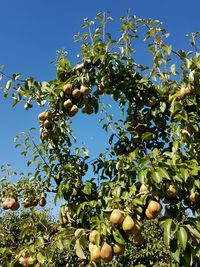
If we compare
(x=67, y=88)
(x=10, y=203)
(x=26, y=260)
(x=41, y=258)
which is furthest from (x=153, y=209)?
(x=10, y=203)

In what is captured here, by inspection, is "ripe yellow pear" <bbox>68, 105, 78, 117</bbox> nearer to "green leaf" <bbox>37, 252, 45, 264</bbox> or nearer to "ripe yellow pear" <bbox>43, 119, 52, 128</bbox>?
"ripe yellow pear" <bbox>43, 119, 52, 128</bbox>

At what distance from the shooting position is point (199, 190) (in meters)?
2.85

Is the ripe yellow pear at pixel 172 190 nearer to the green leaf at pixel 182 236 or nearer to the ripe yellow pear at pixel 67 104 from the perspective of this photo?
the green leaf at pixel 182 236

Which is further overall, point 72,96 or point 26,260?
point 72,96

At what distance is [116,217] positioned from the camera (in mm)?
2334

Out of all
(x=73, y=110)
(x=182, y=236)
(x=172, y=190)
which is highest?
(x=73, y=110)

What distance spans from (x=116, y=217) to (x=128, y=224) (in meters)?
0.09

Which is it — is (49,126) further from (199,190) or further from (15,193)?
(199,190)

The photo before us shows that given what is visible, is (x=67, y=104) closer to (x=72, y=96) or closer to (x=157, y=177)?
(x=72, y=96)

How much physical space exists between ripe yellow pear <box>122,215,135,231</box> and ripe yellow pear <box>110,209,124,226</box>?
0.12 feet

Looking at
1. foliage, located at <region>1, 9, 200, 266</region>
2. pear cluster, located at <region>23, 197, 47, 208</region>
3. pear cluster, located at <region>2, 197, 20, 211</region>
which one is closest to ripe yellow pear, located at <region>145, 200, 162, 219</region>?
foliage, located at <region>1, 9, 200, 266</region>

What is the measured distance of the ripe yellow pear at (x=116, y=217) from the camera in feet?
7.67

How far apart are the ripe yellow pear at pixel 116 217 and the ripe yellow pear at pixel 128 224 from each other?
1.4 inches

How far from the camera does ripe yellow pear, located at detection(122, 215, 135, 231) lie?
2303 mm
